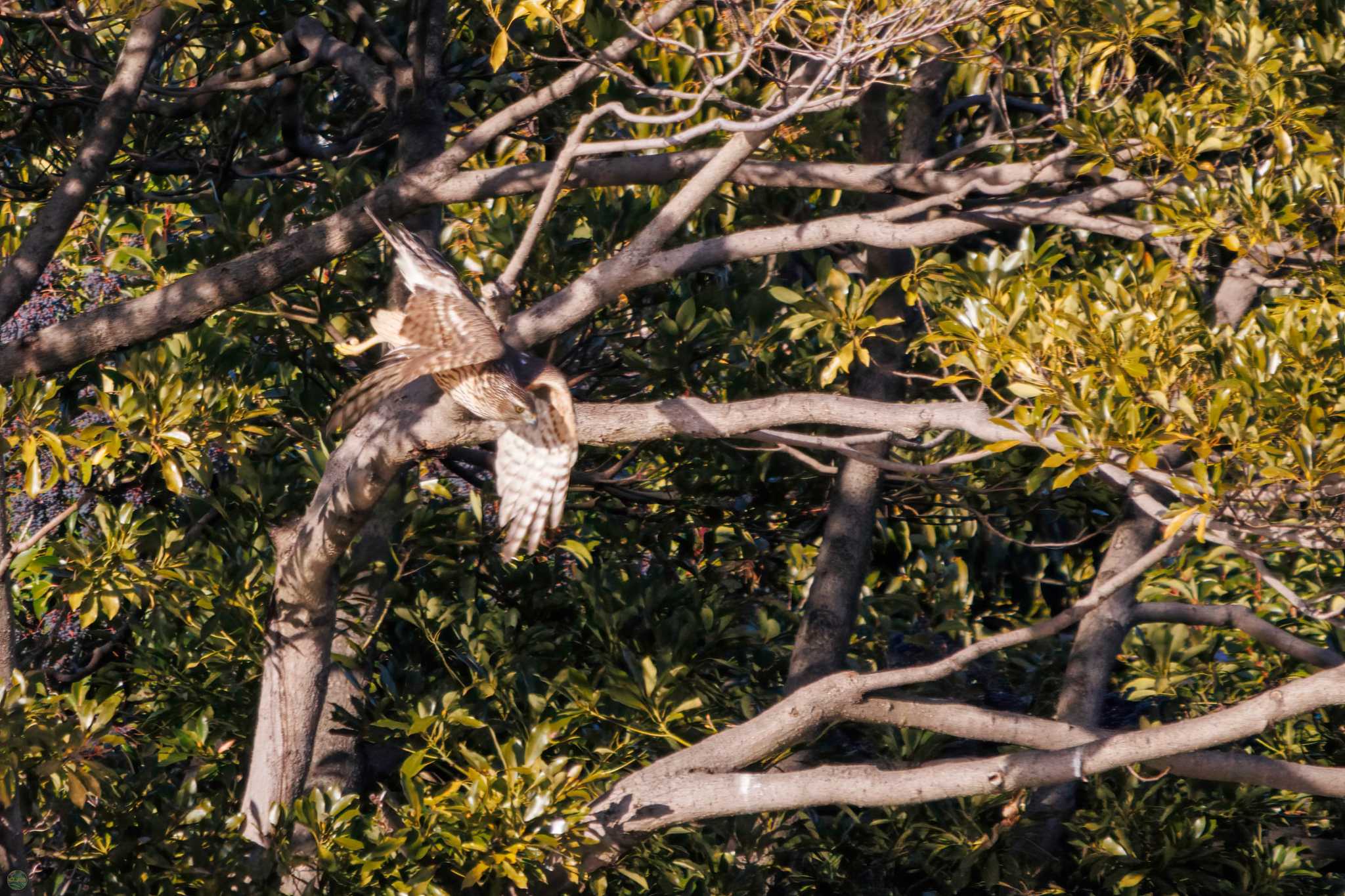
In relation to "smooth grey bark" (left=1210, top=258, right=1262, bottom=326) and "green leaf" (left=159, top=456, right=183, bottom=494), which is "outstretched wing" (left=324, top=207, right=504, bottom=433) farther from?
"smooth grey bark" (left=1210, top=258, right=1262, bottom=326)

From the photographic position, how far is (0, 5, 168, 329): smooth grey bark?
17.1ft

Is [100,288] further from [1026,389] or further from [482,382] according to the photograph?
[1026,389]

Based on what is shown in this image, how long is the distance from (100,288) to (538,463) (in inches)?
167

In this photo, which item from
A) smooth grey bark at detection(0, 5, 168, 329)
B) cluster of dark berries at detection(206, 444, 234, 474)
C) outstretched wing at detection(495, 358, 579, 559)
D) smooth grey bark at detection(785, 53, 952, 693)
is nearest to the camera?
outstretched wing at detection(495, 358, 579, 559)

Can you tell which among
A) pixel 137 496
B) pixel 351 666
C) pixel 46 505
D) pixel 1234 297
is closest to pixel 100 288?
pixel 46 505

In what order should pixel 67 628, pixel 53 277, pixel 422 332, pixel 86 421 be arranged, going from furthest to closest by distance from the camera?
pixel 53 277
pixel 67 628
pixel 86 421
pixel 422 332

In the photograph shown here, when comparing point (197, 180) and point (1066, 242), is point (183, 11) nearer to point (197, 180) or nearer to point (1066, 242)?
point (197, 180)

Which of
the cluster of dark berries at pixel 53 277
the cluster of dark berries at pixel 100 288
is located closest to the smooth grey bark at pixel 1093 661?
the cluster of dark berries at pixel 100 288

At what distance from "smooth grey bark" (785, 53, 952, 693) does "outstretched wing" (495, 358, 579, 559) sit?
164 cm

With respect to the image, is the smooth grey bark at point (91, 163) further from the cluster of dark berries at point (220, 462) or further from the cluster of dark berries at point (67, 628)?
the cluster of dark berries at point (67, 628)

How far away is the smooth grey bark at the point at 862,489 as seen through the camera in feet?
21.0

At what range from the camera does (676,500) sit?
21.7 feet

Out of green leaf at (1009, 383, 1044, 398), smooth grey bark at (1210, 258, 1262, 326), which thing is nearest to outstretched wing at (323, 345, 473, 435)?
green leaf at (1009, 383, 1044, 398)

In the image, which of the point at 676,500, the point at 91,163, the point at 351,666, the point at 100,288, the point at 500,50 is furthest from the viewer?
the point at 100,288
